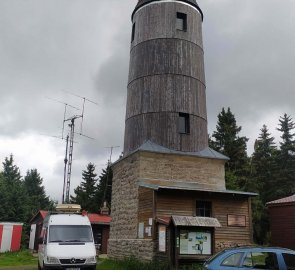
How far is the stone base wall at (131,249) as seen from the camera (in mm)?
19109

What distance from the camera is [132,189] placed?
74.2 feet

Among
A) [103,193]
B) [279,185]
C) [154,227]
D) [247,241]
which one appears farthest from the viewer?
[103,193]

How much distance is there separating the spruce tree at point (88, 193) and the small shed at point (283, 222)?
3106 cm

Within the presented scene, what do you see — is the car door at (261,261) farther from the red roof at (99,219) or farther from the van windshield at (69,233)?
the red roof at (99,219)

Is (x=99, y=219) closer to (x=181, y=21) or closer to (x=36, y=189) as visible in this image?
(x=181, y=21)

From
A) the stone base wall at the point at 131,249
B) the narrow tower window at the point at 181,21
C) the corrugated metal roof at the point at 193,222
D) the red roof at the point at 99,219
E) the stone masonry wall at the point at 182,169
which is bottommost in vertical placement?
the stone base wall at the point at 131,249

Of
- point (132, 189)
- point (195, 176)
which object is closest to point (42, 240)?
point (132, 189)

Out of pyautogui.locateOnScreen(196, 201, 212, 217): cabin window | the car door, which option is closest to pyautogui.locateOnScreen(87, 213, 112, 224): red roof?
pyautogui.locateOnScreen(196, 201, 212, 217): cabin window

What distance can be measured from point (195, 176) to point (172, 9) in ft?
36.6

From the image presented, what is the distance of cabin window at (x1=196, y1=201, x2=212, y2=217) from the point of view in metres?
20.5

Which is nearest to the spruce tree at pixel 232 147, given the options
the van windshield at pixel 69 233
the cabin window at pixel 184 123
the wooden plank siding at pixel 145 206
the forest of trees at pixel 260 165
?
the forest of trees at pixel 260 165

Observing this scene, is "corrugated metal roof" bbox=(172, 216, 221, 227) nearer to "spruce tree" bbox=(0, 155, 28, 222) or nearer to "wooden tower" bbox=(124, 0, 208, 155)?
"wooden tower" bbox=(124, 0, 208, 155)

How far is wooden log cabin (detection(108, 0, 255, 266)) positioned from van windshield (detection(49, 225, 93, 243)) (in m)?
3.61

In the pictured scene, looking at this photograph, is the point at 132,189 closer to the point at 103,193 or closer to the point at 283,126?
the point at 103,193
